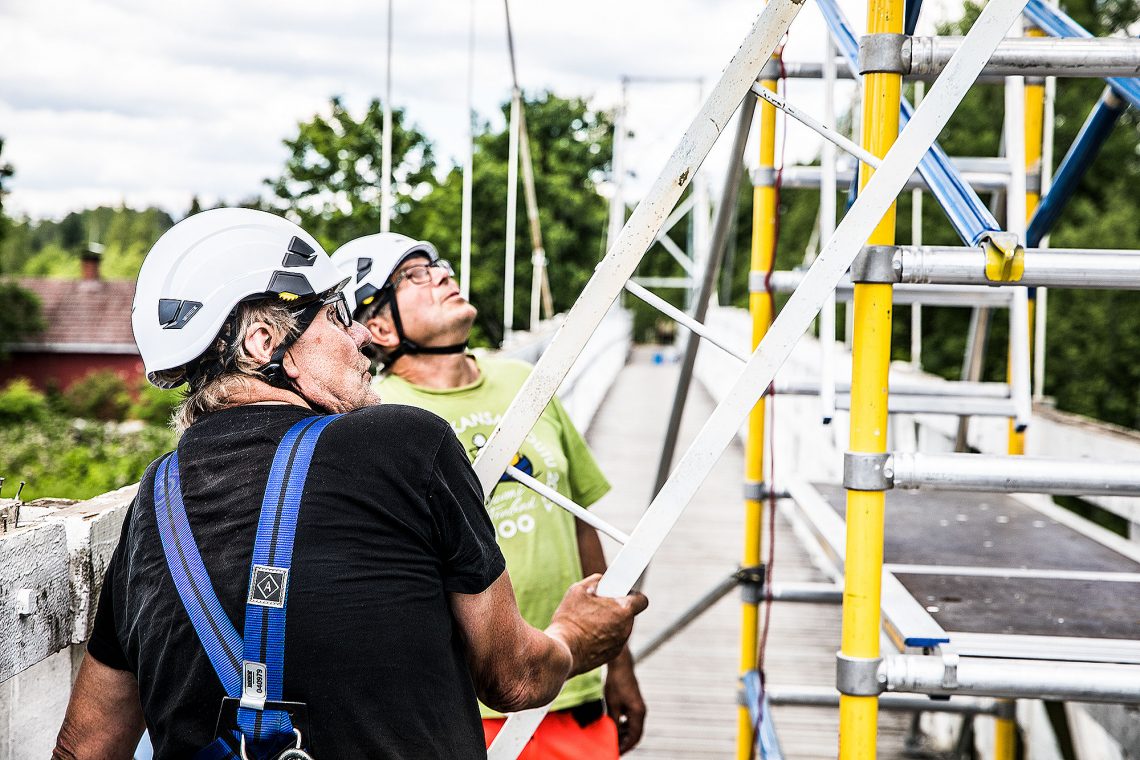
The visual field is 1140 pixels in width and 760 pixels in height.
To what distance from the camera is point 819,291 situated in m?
1.61

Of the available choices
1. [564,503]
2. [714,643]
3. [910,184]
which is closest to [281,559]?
[564,503]

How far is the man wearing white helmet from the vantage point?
1401 mm

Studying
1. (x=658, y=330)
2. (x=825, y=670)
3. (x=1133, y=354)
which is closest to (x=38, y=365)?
(x=658, y=330)

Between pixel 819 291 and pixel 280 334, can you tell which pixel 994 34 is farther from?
pixel 280 334

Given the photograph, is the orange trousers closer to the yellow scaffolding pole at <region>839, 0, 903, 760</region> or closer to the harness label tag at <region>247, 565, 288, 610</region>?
the yellow scaffolding pole at <region>839, 0, 903, 760</region>

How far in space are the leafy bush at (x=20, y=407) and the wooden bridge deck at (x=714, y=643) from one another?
36209 millimetres

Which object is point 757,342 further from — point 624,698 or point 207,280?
point 207,280

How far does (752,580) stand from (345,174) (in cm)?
4048

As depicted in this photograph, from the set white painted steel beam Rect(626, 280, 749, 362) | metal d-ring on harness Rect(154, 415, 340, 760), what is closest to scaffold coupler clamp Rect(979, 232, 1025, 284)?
white painted steel beam Rect(626, 280, 749, 362)

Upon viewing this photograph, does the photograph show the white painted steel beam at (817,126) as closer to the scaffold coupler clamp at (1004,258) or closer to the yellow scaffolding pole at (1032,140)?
the scaffold coupler clamp at (1004,258)

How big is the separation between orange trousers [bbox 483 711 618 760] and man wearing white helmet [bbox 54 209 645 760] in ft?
2.90

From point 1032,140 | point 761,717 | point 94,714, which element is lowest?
point 761,717

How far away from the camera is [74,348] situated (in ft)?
173

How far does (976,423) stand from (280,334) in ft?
9.82
